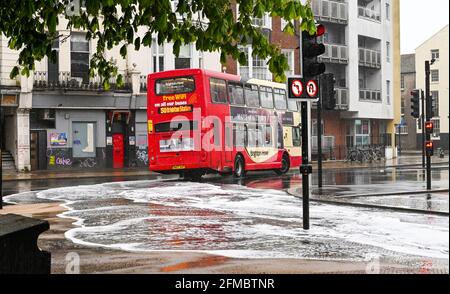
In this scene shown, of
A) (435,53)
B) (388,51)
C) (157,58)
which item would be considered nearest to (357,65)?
(388,51)

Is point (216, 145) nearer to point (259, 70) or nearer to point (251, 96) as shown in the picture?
point (251, 96)

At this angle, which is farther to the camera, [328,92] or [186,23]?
[328,92]

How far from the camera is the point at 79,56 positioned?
33.4m

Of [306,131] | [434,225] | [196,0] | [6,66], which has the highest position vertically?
[6,66]

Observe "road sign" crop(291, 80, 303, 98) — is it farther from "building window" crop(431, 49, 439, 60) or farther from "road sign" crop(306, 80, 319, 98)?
"building window" crop(431, 49, 439, 60)

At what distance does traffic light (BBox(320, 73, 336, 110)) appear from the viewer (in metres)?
18.8

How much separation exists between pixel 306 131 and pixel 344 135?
3949 cm

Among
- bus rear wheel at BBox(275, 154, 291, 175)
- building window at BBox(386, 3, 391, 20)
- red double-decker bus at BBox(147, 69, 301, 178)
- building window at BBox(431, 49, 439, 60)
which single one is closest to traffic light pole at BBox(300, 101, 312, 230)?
Answer: red double-decker bus at BBox(147, 69, 301, 178)

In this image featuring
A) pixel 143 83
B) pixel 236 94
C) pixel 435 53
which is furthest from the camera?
pixel 435 53

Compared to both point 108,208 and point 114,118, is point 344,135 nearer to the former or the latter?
point 114,118

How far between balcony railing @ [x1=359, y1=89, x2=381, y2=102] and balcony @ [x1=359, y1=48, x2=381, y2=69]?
2027 millimetres

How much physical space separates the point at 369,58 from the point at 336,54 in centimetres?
416

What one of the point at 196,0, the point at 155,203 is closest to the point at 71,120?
the point at 155,203

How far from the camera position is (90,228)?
10.1 meters
